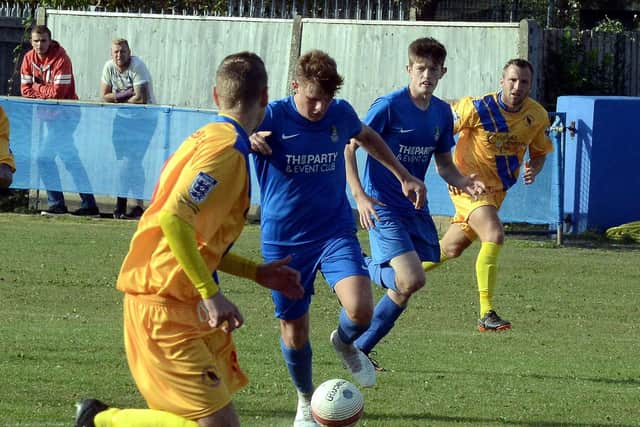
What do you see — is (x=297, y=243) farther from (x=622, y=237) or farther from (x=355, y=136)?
(x=622, y=237)

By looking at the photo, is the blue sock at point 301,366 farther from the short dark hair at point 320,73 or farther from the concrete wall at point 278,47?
the concrete wall at point 278,47

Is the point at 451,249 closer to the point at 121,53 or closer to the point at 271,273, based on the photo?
the point at 271,273

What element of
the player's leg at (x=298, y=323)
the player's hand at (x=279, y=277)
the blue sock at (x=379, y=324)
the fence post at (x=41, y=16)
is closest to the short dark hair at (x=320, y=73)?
the player's leg at (x=298, y=323)

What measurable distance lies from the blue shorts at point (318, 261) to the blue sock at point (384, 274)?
1210mm

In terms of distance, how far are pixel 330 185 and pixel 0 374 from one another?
245 centimetres

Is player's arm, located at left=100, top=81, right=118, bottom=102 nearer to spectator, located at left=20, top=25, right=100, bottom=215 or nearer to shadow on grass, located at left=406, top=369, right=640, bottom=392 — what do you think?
spectator, located at left=20, top=25, right=100, bottom=215

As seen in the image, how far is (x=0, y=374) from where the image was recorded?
26.9 ft

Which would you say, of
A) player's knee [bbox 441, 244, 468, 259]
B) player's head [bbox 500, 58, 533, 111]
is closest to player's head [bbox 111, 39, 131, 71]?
player's head [bbox 500, 58, 533, 111]

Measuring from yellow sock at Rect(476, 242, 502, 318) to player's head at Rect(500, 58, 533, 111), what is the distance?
133 cm

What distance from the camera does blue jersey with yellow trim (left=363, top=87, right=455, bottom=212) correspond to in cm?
895

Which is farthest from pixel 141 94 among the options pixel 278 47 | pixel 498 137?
pixel 498 137

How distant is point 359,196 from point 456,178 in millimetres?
746

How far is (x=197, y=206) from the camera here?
5027 millimetres

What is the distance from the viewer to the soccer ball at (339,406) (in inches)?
262
